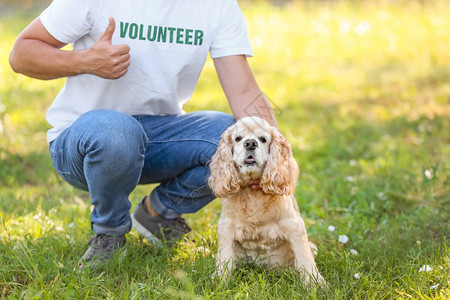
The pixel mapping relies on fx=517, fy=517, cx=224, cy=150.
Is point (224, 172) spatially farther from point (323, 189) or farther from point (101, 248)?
point (323, 189)

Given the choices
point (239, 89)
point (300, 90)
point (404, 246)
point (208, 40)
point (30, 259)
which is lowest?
point (300, 90)

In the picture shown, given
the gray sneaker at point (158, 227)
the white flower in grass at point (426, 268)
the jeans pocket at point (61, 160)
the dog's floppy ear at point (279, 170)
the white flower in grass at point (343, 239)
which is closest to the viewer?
the white flower in grass at point (426, 268)

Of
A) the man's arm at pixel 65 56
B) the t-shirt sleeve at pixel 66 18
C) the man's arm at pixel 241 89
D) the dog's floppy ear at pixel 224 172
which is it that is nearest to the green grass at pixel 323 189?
the dog's floppy ear at pixel 224 172

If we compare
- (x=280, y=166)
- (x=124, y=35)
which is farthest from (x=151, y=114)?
(x=280, y=166)

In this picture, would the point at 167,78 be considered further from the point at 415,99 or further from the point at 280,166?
the point at 415,99

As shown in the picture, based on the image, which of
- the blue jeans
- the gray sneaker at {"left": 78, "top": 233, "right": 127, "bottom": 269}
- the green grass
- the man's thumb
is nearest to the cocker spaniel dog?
the green grass

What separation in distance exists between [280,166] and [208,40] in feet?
2.54

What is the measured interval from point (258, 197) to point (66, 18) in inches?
48.6

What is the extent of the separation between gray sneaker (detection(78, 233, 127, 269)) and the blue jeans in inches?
1.5

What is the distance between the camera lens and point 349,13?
941cm

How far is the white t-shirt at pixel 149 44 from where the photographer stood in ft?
8.30

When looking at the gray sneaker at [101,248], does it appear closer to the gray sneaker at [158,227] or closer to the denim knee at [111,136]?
the gray sneaker at [158,227]

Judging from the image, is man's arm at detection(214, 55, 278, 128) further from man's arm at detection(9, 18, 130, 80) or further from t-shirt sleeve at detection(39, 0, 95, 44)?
t-shirt sleeve at detection(39, 0, 95, 44)

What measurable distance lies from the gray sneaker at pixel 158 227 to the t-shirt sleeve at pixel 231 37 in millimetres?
971
